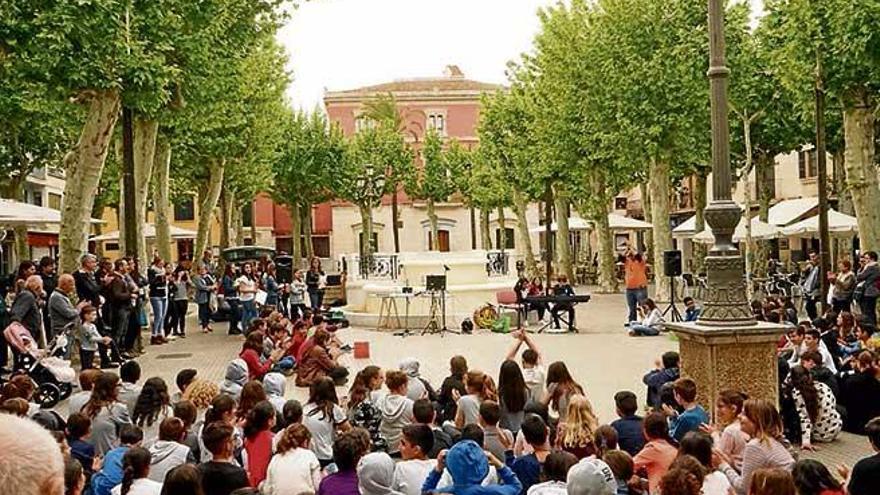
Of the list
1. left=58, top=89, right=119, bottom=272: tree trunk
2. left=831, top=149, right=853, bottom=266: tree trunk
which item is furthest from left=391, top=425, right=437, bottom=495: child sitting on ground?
left=831, top=149, right=853, bottom=266: tree trunk

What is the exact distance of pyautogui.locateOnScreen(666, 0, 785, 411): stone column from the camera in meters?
8.87

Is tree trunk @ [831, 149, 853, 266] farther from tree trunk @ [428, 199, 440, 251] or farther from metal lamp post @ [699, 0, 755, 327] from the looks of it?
tree trunk @ [428, 199, 440, 251]

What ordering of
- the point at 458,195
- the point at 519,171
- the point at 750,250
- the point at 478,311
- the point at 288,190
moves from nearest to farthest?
the point at 478,311, the point at 750,250, the point at 519,171, the point at 288,190, the point at 458,195

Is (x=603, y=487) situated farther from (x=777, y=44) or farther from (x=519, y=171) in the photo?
(x=519, y=171)

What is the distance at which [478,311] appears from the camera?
23328 millimetres

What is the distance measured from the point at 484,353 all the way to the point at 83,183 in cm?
830

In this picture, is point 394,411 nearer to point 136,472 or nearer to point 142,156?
point 136,472

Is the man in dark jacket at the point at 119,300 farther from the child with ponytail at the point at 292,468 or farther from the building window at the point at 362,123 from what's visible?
the building window at the point at 362,123

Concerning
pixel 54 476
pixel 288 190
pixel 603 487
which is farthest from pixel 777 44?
pixel 288 190

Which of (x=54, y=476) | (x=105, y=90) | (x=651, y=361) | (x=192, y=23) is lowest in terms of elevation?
(x=651, y=361)

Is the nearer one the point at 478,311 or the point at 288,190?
the point at 478,311

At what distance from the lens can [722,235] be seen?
9195mm

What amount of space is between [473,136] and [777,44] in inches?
1791

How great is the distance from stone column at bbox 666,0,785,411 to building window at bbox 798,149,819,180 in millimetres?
33057
